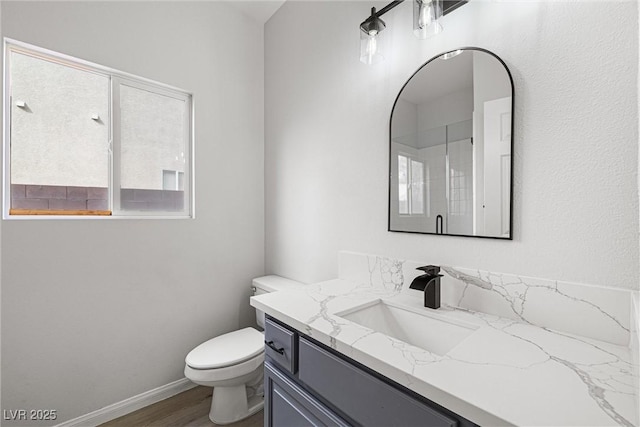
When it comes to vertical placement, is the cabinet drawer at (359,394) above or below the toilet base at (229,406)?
above

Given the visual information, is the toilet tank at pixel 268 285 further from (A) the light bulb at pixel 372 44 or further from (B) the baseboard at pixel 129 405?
(A) the light bulb at pixel 372 44

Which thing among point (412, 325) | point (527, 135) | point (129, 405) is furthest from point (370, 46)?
point (129, 405)

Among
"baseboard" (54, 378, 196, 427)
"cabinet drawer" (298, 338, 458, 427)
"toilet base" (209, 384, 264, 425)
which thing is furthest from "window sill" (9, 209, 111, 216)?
"cabinet drawer" (298, 338, 458, 427)

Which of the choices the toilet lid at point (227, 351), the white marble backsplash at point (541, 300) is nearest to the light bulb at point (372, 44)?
the white marble backsplash at point (541, 300)

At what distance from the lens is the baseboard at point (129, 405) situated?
163 cm

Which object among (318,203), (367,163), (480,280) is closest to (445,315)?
(480,280)

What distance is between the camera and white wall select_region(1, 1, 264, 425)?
150cm

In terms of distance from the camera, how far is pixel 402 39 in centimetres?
141

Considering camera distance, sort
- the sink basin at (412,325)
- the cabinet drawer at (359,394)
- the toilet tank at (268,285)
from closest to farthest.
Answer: the cabinet drawer at (359,394) < the sink basin at (412,325) < the toilet tank at (268,285)

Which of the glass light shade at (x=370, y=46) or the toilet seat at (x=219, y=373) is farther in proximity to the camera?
the toilet seat at (x=219, y=373)

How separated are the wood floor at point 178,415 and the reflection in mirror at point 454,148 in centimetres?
158

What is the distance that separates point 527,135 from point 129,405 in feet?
8.23

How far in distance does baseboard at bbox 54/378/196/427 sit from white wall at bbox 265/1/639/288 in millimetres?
1228

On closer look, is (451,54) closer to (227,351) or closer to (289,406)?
(289,406)
